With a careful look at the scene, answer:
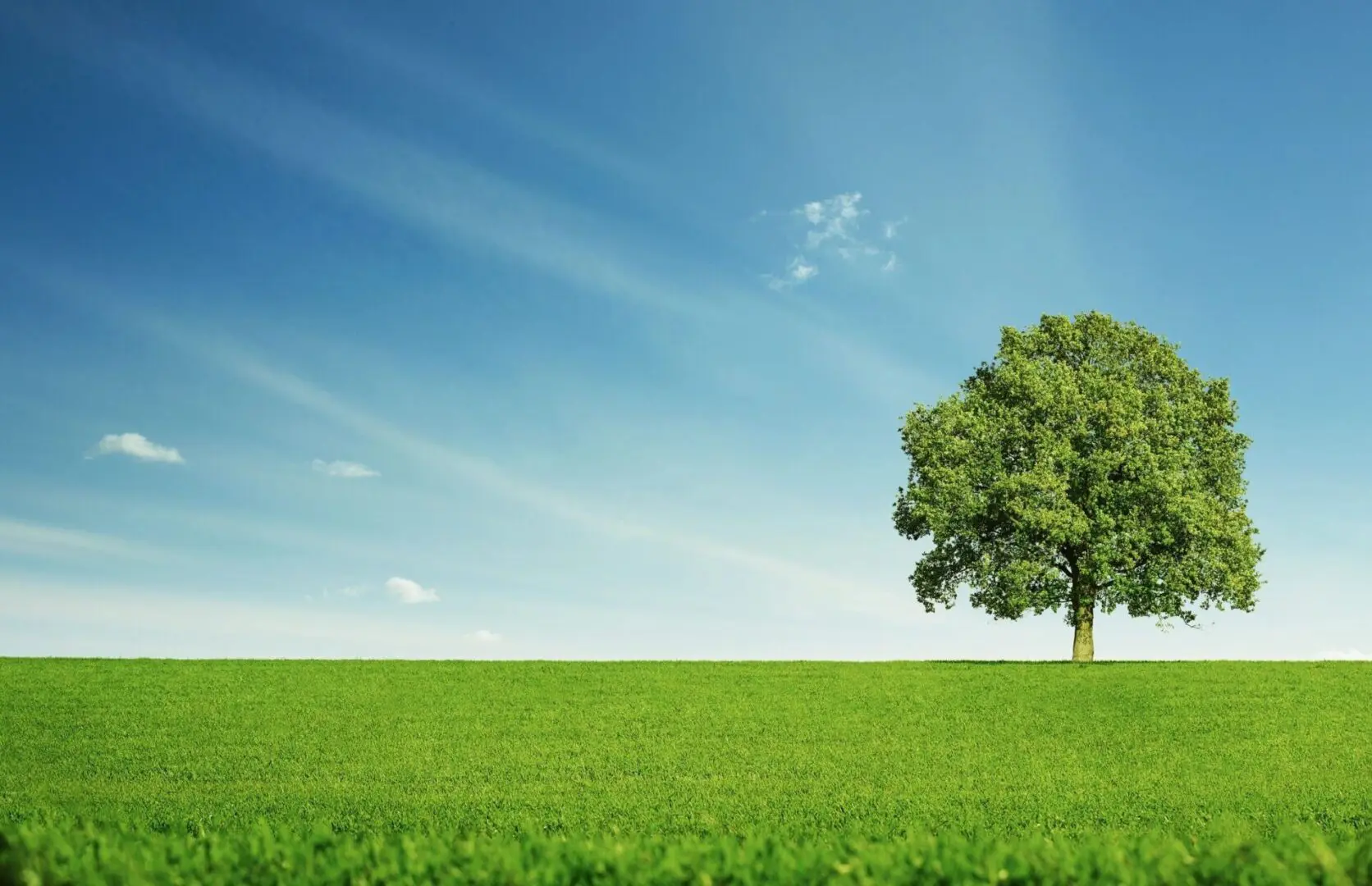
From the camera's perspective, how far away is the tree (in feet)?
125

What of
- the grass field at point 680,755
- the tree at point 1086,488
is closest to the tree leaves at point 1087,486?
the tree at point 1086,488

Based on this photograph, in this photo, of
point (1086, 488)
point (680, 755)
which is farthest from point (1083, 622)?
point (680, 755)

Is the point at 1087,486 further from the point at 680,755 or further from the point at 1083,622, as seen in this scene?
the point at 680,755

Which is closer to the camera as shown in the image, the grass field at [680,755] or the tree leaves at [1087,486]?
the grass field at [680,755]

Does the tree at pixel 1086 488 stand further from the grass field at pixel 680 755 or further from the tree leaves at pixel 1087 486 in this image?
the grass field at pixel 680 755

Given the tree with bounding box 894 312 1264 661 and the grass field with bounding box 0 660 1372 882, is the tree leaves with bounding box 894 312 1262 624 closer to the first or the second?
the tree with bounding box 894 312 1264 661

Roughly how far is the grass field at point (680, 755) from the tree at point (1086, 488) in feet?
14.1

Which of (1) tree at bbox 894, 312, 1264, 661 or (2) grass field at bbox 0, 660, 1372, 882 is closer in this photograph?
(2) grass field at bbox 0, 660, 1372, 882

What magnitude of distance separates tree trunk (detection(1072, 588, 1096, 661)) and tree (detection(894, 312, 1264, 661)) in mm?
52

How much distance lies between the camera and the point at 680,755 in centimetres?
2197

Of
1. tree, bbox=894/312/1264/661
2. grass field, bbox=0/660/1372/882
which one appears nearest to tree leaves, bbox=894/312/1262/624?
tree, bbox=894/312/1264/661

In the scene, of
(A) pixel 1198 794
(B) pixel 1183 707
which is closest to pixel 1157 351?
(B) pixel 1183 707

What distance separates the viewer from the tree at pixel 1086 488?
125ft

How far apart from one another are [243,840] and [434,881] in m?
1.92
